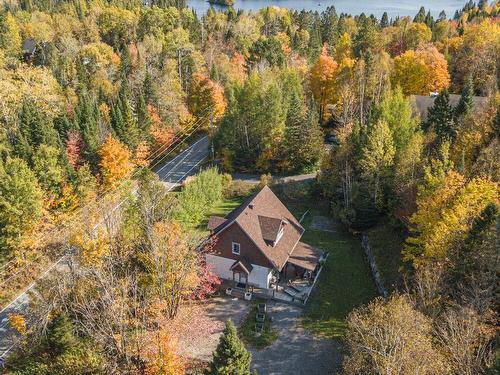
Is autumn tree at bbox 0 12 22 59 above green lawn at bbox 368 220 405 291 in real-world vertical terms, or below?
above

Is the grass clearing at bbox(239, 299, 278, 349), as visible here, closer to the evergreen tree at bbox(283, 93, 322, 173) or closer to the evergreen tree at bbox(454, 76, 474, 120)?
the evergreen tree at bbox(283, 93, 322, 173)

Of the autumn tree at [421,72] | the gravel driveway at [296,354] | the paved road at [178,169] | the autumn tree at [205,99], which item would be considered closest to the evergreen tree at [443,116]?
the autumn tree at [421,72]

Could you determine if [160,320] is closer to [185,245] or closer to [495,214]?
[185,245]

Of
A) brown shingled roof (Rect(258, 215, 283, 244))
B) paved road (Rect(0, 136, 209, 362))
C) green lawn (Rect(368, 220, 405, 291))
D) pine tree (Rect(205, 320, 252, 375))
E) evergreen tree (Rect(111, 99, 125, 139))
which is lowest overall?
paved road (Rect(0, 136, 209, 362))

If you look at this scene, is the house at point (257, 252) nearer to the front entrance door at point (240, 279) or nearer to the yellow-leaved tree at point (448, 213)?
the front entrance door at point (240, 279)

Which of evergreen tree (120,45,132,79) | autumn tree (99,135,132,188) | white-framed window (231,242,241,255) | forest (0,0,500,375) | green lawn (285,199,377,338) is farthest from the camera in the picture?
evergreen tree (120,45,132,79)

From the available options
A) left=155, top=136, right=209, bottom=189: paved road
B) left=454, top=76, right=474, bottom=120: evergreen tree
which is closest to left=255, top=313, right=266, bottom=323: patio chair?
left=155, top=136, right=209, bottom=189: paved road
